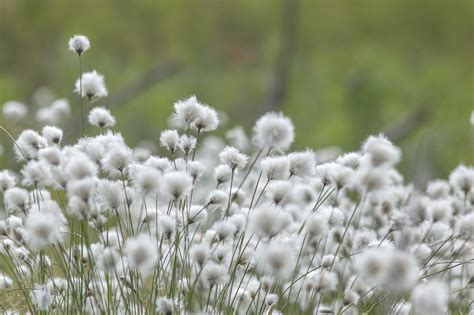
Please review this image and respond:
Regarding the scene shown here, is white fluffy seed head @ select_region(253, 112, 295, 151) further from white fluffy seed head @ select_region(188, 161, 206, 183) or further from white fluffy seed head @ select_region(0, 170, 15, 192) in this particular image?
white fluffy seed head @ select_region(0, 170, 15, 192)

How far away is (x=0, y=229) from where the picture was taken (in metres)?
1.93

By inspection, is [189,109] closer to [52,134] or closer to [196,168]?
[196,168]

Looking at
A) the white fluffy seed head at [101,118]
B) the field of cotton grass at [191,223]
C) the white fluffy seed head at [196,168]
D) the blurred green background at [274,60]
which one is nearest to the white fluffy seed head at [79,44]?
the field of cotton grass at [191,223]

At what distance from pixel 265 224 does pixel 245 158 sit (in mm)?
529

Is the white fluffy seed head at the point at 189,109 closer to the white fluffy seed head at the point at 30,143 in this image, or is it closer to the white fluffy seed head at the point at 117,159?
the white fluffy seed head at the point at 117,159

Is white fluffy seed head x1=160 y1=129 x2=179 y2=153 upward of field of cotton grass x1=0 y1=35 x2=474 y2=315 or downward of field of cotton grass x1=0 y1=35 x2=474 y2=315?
upward

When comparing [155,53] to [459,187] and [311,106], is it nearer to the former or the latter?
[311,106]

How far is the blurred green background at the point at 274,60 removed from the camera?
7.86 meters

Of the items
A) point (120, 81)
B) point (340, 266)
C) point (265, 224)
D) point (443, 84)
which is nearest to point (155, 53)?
point (120, 81)

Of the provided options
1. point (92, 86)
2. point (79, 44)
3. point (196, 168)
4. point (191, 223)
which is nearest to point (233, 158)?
point (196, 168)

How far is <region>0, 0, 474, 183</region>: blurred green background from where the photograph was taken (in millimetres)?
7863

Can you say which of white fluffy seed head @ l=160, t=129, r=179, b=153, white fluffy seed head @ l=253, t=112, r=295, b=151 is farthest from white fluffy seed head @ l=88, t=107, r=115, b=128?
white fluffy seed head @ l=253, t=112, r=295, b=151

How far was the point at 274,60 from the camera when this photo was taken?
9.82m

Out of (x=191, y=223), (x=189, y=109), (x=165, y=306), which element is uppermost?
(x=189, y=109)
